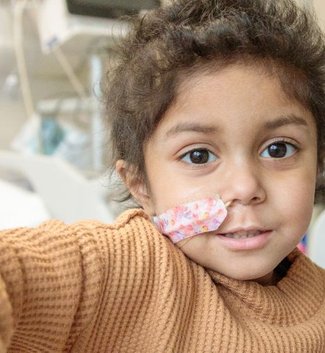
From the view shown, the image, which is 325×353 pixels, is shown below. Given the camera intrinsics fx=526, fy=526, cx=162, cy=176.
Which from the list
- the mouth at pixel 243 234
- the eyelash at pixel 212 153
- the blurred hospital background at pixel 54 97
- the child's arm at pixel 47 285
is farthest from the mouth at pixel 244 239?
the blurred hospital background at pixel 54 97

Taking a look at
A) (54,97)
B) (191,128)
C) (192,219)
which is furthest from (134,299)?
(54,97)

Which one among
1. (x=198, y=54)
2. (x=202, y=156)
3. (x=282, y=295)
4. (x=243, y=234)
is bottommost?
(x=282, y=295)

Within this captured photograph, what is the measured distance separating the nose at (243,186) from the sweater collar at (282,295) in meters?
0.13

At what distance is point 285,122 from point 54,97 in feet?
4.98

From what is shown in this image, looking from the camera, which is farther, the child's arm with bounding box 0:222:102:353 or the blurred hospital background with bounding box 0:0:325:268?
the blurred hospital background with bounding box 0:0:325:268

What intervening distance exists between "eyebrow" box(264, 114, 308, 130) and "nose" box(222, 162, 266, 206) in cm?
6

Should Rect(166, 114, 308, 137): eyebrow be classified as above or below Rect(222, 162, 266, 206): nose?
above

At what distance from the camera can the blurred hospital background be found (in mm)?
1384

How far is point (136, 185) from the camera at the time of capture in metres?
0.86

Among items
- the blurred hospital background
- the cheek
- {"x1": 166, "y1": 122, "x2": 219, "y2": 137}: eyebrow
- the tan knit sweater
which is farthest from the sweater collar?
the blurred hospital background

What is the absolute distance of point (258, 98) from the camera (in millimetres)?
725

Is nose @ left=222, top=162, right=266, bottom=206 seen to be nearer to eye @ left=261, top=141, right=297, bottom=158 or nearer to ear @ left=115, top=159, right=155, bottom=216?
eye @ left=261, top=141, right=297, bottom=158

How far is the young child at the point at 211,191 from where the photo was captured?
2.22 ft

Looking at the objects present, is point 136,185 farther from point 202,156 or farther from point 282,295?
point 282,295
